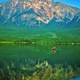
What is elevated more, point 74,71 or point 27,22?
point 27,22

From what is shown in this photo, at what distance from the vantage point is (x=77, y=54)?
8805 millimetres

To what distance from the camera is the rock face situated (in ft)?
28.2

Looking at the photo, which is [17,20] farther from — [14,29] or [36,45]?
[36,45]

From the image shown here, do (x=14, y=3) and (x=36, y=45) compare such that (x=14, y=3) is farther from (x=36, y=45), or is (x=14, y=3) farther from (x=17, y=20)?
(x=36, y=45)

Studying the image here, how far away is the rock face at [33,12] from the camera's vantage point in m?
8.59

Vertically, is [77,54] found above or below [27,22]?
below

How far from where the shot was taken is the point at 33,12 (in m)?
8.65

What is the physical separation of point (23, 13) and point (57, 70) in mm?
1636

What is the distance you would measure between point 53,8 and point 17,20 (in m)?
0.94

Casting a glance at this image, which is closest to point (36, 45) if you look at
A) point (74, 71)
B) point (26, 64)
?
point (26, 64)

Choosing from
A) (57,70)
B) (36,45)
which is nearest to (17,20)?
(36,45)

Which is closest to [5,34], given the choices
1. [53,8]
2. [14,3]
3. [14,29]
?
[14,29]

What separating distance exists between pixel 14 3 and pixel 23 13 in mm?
341

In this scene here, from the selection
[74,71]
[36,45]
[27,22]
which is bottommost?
[74,71]
